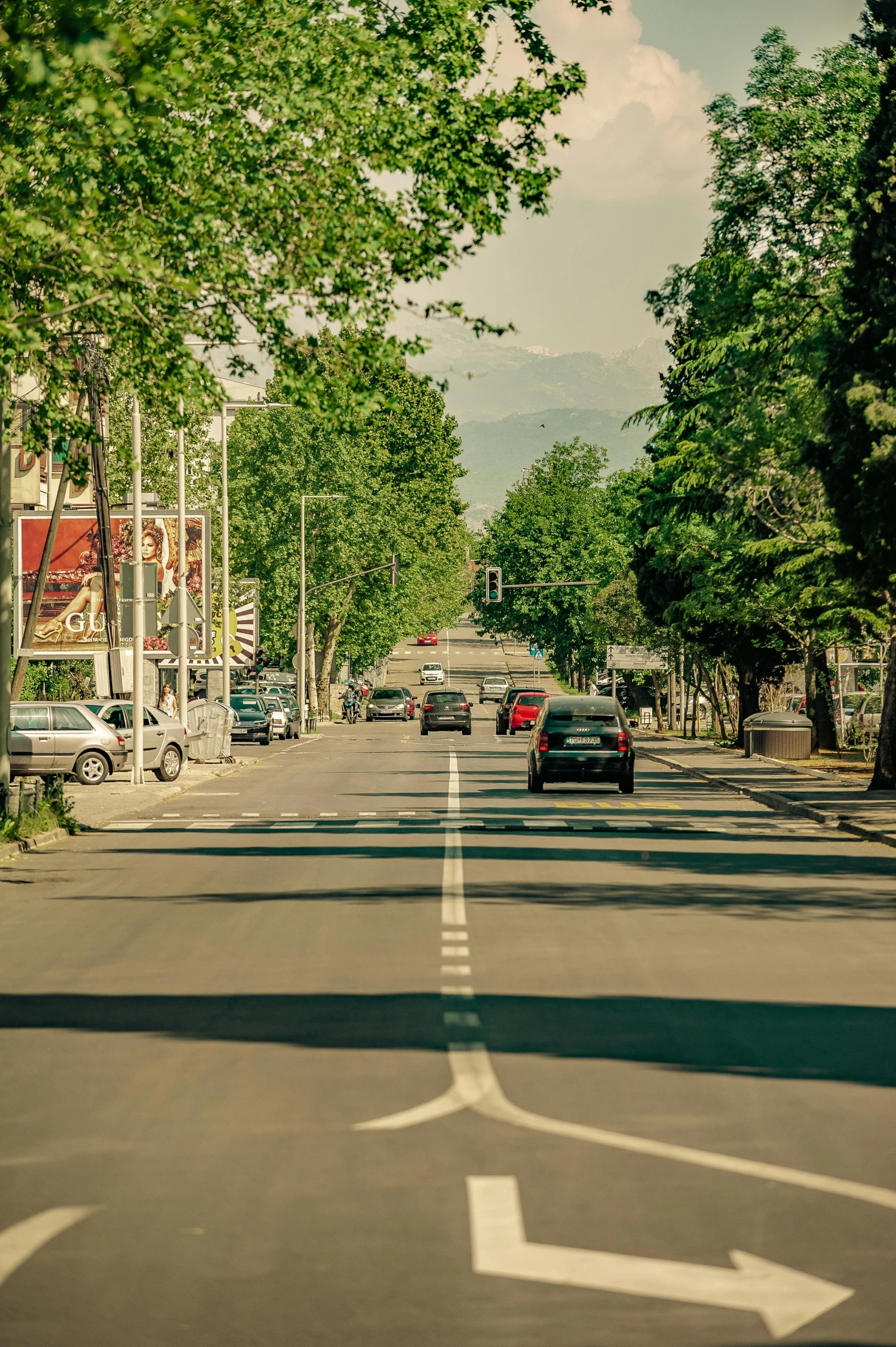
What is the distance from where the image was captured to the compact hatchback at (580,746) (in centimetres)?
3250

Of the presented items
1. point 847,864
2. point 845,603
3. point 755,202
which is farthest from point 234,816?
point 845,603

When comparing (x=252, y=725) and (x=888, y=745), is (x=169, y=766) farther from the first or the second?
(x=252, y=725)

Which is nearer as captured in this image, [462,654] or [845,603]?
[845,603]

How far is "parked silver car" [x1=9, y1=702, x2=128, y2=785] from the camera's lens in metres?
37.0

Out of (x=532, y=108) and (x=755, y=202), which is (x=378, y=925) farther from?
(x=755, y=202)

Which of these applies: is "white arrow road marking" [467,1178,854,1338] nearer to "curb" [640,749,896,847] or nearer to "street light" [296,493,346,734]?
"curb" [640,749,896,847]

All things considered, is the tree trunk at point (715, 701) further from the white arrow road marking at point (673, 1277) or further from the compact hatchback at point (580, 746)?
the white arrow road marking at point (673, 1277)

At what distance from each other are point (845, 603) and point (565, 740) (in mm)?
9395

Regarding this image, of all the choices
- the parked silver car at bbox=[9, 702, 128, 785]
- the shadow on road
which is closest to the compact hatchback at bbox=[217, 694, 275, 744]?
the parked silver car at bbox=[9, 702, 128, 785]

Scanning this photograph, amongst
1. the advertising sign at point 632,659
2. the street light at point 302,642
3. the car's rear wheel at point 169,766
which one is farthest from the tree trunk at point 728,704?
the car's rear wheel at point 169,766

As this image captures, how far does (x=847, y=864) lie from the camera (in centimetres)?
1961

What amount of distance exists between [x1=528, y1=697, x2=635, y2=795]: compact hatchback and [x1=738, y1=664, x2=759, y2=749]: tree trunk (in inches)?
956

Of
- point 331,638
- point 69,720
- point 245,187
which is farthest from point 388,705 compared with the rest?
point 245,187

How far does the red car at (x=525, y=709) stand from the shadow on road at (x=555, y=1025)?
189ft
